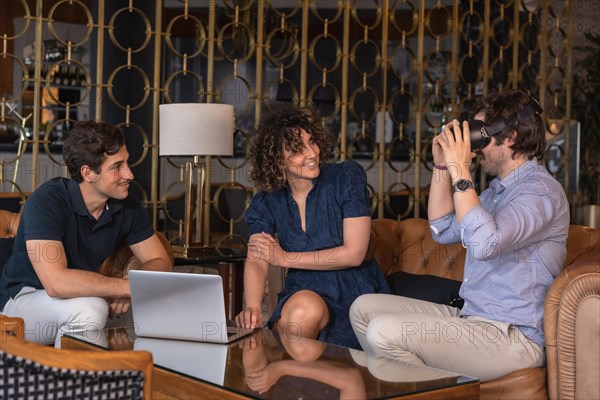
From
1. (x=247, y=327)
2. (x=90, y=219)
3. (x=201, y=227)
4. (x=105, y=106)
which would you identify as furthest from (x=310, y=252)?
(x=105, y=106)

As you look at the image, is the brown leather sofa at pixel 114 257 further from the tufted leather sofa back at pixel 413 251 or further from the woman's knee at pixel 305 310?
the tufted leather sofa back at pixel 413 251

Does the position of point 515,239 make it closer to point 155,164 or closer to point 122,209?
point 122,209

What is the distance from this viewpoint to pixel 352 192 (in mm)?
3340

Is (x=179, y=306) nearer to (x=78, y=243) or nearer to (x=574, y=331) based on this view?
(x=78, y=243)

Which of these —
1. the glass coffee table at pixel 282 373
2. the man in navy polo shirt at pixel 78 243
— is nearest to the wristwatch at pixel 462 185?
the glass coffee table at pixel 282 373

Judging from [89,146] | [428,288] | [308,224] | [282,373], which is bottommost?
[282,373]

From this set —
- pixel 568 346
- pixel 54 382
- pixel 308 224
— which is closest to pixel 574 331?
pixel 568 346

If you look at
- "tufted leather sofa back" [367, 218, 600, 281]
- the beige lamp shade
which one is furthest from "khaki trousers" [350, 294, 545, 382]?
the beige lamp shade

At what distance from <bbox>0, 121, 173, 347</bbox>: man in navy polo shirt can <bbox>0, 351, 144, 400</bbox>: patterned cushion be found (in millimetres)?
1444

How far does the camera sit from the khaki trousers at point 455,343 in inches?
106

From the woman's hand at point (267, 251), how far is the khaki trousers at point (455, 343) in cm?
58

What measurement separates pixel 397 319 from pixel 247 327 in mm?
568

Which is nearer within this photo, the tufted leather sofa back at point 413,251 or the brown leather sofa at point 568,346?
Answer: the brown leather sofa at point 568,346

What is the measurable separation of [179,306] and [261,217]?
803 millimetres
